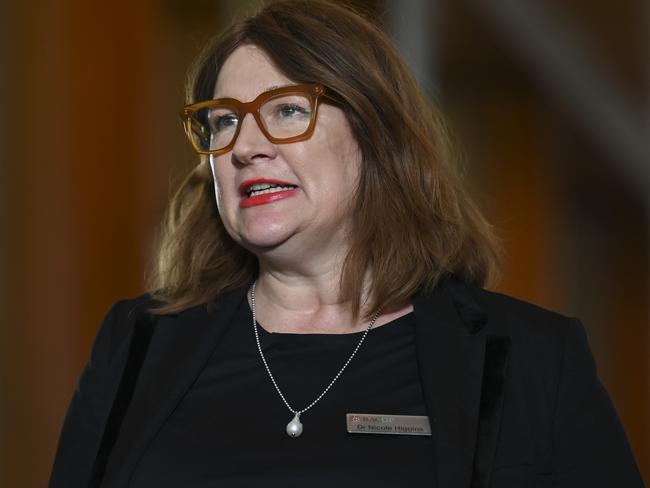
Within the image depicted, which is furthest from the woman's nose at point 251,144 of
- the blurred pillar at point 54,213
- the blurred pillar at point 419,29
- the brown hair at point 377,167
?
the blurred pillar at point 54,213

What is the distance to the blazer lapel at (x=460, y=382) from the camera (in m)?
1.62

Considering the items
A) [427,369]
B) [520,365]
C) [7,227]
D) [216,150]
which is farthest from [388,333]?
[7,227]

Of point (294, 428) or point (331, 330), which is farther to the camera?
point (331, 330)

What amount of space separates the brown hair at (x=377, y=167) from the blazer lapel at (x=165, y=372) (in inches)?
2.1

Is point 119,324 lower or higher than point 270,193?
lower

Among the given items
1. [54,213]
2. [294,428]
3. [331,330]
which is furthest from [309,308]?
[54,213]

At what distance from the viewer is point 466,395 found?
170 centimetres

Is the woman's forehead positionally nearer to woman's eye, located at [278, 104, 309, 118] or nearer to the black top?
woman's eye, located at [278, 104, 309, 118]

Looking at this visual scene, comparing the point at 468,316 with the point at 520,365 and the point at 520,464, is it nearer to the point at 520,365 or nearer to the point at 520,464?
the point at 520,365

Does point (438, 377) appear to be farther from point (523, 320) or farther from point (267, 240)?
point (267, 240)

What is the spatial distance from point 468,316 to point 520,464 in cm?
31

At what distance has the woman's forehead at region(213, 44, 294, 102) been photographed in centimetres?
185

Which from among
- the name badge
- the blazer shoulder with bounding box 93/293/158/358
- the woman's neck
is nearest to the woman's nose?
the woman's neck

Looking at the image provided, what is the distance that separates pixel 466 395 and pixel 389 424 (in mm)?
149
